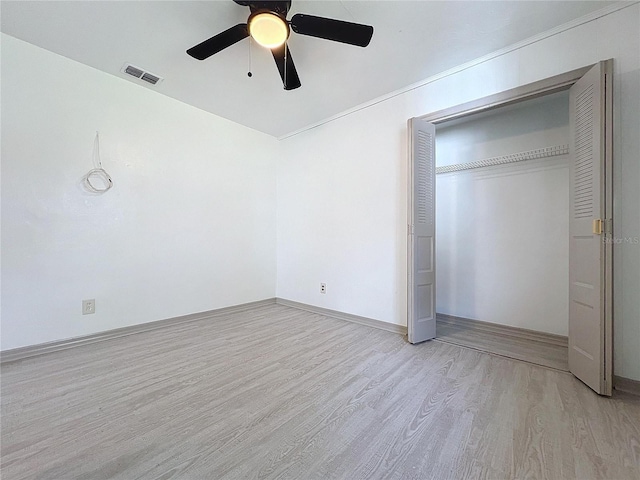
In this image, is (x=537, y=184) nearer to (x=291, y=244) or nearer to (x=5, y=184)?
(x=291, y=244)

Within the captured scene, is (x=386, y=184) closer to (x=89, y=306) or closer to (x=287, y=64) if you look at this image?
(x=287, y=64)

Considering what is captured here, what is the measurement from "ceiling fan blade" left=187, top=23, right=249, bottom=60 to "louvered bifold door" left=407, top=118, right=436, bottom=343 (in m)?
1.69

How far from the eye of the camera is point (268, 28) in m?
1.66

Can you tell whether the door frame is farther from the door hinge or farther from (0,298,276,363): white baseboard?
(0,298,276,363): white baseboard

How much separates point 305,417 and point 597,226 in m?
2.22

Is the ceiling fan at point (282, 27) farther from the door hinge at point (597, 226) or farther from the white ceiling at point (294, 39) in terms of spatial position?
the door hinge at point (597, 226)

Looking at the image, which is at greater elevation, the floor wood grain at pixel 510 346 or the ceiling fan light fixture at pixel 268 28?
the ceiling fan light fixture at pixel 268 28

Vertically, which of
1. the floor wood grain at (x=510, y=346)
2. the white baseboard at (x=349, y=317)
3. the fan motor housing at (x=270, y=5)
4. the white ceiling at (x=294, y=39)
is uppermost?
the white ceiling at (x=294, y=39)

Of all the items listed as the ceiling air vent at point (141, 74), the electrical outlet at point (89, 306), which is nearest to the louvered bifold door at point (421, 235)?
the ceiling air vent at point (141, 74)

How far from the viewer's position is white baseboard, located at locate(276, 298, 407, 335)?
288 centimetres

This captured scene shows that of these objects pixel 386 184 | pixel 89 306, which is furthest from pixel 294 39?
pixel 89 306

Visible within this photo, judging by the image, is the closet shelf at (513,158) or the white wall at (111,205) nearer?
the white wall at (111,205)

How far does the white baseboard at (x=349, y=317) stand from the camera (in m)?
2.88

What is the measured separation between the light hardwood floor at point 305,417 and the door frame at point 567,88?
46cm
